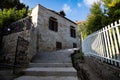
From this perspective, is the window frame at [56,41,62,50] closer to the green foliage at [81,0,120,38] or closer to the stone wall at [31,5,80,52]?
the stone wall at [31,5,80,52]

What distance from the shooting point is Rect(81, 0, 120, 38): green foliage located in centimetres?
739

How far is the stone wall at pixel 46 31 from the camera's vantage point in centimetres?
1012

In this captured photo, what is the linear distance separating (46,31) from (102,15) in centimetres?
478

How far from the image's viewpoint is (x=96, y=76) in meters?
4.82

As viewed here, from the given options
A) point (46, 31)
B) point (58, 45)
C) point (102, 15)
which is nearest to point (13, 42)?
point (46, 31)

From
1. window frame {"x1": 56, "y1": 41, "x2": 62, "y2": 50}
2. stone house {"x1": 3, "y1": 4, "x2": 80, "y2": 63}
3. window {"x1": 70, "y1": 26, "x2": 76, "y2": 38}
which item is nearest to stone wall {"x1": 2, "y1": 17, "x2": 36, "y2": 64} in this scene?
stone house {"x1": 3, "y1": 4, "x2": 80, "y2": 63}

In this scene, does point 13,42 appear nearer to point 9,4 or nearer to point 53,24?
point 53,24

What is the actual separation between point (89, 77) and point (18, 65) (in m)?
3.69

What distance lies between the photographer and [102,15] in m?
8.15

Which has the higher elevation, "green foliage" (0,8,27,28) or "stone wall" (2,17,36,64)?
"green foliage" (0,8,27,28)

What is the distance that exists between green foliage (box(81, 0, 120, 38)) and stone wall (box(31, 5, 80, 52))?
11.6 ft

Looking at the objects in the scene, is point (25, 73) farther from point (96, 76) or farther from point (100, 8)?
point (100, 8)

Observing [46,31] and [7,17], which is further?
[7,17]

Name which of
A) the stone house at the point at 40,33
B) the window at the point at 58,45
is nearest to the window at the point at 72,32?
the stone house at the point at 40,33
